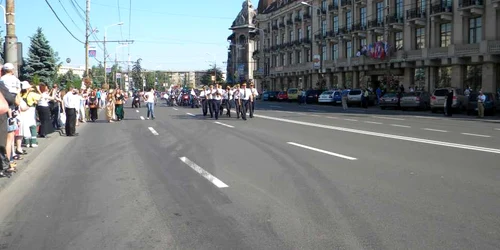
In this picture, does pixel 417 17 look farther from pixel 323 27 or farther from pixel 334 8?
pixel 323 27

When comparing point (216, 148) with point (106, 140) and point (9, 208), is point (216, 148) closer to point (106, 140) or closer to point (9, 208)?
point (106, 140)

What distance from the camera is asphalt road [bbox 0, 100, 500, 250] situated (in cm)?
568

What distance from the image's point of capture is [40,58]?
53406 mm

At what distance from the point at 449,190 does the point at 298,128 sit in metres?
11.8

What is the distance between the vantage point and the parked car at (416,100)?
36.6m

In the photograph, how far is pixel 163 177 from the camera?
31.1 ft

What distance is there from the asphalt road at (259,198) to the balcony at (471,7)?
3107cm

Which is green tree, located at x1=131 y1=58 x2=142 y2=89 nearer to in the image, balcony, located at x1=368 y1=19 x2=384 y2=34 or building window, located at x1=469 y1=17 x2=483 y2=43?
balcony, located at x1=368 y1=19 x2=384 y2=34

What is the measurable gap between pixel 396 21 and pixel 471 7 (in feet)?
35.9

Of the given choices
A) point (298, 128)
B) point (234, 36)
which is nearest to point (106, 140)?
point (298, 128)

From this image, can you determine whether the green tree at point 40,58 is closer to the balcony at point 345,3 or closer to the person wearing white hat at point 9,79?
the balcony at point 345,3

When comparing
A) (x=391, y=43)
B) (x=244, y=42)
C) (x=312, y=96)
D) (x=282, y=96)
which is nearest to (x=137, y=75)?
(x=244, y=42)

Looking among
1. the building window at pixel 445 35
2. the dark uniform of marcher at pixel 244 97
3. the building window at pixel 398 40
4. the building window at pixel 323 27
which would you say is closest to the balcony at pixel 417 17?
the building window at pixel 445 35

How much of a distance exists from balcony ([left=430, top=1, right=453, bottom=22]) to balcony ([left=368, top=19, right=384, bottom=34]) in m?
8.62
